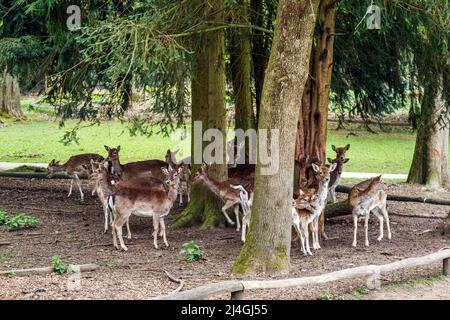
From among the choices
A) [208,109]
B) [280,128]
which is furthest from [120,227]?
[280,128]

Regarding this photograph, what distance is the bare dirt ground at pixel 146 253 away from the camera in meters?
11.1

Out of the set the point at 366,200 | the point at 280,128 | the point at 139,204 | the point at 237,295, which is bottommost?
the point at 237,295

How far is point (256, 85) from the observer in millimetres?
18406

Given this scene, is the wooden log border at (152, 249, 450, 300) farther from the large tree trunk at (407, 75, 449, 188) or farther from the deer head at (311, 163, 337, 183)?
the large tree trunk at (407, 75, 449, 188)

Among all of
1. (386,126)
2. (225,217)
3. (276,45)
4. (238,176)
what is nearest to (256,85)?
(238,176)

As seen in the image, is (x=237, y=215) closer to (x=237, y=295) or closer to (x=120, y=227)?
(x=120, y=227)

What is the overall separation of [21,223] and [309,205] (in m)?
5.77

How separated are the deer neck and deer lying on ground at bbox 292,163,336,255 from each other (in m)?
2.30

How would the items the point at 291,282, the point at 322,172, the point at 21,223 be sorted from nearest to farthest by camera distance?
the point at 291,282 < the point at 322,172 < the point at 21,223

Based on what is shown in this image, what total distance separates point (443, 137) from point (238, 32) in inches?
376

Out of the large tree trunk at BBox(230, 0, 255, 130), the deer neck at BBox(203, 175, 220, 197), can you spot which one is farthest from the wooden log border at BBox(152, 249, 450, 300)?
the large tree trunk at BBox(230, 0, 255, 130)

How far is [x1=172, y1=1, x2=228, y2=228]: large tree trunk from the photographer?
15.7m

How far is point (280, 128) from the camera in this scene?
39.4ft
